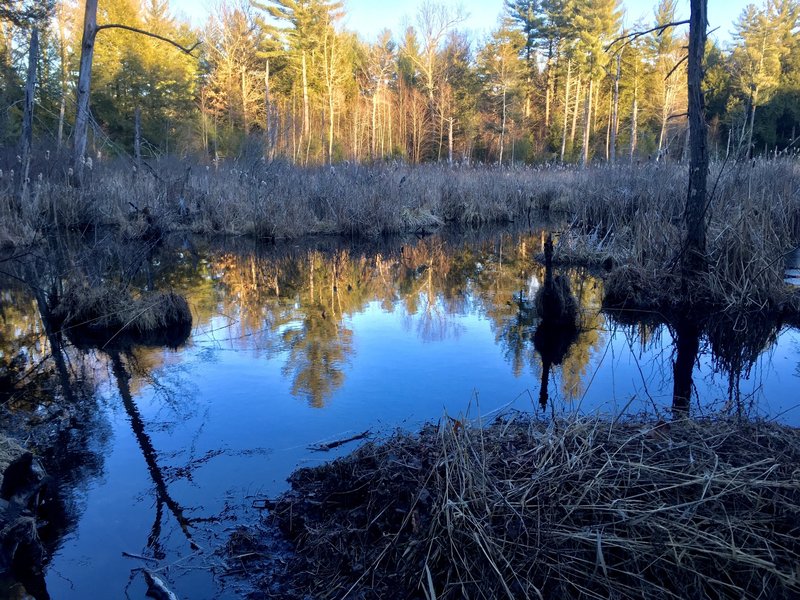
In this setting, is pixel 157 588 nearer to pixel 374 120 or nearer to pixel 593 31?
pixel 374 120

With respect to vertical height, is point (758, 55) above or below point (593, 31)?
below

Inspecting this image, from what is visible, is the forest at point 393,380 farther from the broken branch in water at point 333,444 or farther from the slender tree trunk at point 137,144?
the slender tree trunk at point 137,144

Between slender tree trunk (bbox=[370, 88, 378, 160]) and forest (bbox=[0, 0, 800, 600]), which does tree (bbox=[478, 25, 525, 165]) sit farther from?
forest (bbox=[0, 0, 800, 600])

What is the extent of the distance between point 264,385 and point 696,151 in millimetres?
5536

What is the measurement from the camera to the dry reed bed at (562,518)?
6.68 feet

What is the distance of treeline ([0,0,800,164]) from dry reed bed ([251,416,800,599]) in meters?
24.6

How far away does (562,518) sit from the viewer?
2205mm

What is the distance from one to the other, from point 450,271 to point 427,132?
83.1 ft

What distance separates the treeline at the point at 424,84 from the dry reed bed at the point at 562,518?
80.9ft

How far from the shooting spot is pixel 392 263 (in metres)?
10.9

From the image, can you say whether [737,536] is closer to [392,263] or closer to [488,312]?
[488,312]

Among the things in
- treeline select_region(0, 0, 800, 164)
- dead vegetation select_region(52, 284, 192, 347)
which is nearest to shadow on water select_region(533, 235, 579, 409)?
dead vegetation select_region(52, 284, 192, 347)

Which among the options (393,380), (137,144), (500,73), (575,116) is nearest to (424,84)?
(500,73)

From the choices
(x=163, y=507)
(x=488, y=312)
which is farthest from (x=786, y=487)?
(x=488, y=312)
